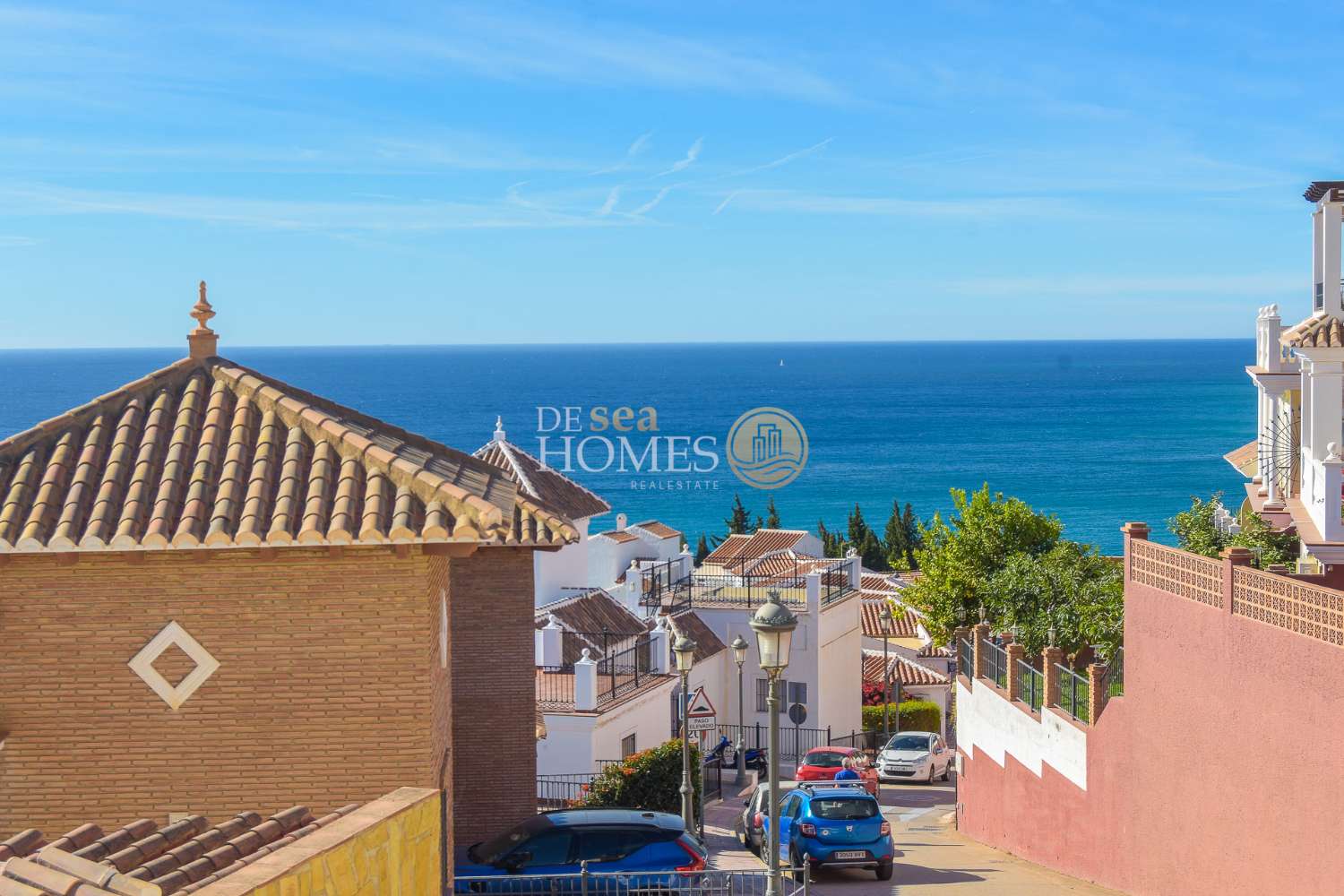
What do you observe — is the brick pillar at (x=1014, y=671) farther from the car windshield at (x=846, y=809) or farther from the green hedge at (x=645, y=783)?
the green hedge at (x=645, y=783)

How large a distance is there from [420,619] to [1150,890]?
31.7 feet

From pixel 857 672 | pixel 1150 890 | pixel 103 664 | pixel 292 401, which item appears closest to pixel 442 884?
pixel 103 664

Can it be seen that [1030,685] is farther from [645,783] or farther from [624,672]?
[624,672]

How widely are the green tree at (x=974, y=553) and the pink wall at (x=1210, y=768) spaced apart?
18.8 m

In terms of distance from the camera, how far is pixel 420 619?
10367mm

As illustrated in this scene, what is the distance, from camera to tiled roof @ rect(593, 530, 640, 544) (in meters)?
40.9

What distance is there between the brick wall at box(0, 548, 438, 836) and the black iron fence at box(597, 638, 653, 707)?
53.7 feet

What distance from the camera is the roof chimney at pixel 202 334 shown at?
38.8ft

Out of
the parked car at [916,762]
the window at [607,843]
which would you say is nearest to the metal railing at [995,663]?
the window at [607,843]

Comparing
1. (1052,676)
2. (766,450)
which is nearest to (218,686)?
(1052,676)

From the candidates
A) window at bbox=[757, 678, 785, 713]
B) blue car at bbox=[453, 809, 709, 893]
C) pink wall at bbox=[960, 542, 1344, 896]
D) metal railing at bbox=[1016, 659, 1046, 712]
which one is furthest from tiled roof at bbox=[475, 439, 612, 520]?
blue car at bbox=[453, 809, 709, 893]

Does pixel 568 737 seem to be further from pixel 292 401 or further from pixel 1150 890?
pixel 292 401

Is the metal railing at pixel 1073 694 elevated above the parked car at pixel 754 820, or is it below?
above

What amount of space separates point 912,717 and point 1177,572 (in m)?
27.1
